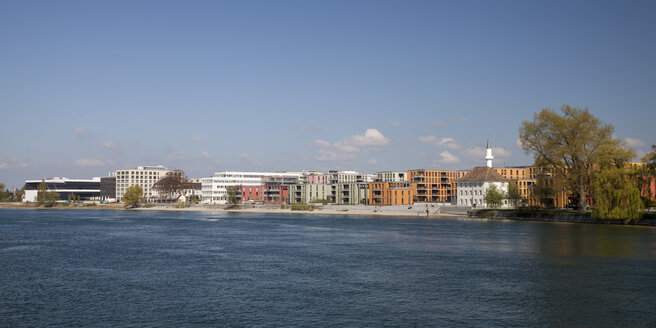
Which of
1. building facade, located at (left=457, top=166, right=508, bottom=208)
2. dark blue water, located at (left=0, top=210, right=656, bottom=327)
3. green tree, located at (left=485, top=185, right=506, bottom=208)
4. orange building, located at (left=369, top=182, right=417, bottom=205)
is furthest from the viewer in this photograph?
orange building, located at (left=369, top=182, right=417, bottom=205)

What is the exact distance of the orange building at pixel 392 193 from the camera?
180 metres

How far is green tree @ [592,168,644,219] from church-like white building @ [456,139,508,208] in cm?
5761

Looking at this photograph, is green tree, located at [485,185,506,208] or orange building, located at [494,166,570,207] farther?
green tree, located at [485,185,506,208]

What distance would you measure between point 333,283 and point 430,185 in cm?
16191

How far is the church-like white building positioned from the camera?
484 feet

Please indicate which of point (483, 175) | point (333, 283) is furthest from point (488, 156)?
point (333, 283)

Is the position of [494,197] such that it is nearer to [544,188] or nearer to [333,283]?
[544,188]

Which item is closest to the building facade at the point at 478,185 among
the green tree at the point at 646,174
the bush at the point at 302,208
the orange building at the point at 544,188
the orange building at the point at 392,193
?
the orange building at the point at 544,188

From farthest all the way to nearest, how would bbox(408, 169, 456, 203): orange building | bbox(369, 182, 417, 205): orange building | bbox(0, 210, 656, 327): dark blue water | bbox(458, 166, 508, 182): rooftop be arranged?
bbox(408, 169, 456, 203): orange building
bbox(369, 182, 417, 205): orange building
bbox(458, 166, 508, 182): rooftop
bbox(0, 210, 656, 327): dark blue water

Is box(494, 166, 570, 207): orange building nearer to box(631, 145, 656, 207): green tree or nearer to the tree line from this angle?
the tree line

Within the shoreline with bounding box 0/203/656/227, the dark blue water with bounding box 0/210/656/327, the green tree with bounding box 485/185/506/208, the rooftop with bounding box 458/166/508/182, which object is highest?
the rooftop with bounding box 458/166/508/182

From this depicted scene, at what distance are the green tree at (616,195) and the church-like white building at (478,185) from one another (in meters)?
57.6

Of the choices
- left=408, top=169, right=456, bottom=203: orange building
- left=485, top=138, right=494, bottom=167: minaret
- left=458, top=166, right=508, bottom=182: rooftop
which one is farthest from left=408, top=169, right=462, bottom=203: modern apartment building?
left=458, top=166, right=508, bottom=182: rooftop

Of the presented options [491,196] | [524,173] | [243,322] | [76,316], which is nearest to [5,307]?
[76,316]
